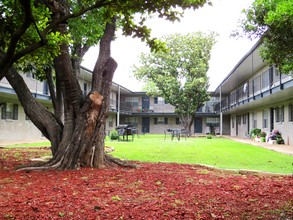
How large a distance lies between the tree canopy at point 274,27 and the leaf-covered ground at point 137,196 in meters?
2.45

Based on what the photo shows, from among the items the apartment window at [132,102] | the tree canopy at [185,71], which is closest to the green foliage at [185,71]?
the tree canopy at [185,71]

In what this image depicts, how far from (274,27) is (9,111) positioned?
2054 centimetres

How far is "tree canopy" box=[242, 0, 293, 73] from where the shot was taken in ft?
19.4

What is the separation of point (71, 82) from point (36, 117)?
115 cm

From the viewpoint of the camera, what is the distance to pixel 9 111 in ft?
74.7

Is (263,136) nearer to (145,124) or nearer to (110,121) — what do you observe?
Result: (110,121)

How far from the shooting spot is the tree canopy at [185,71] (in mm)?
32812

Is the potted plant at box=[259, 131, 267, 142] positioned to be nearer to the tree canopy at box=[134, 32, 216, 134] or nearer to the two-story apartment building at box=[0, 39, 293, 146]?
the two-story apartment building at box=[0, 39, 293, 146]

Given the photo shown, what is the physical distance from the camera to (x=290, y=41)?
6.05 m

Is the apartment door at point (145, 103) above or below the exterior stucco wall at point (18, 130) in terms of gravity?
above

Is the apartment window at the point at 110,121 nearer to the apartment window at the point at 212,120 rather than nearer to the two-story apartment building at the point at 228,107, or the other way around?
the two-story apartment building at the point at 228,107

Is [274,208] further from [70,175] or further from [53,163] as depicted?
[53,163]

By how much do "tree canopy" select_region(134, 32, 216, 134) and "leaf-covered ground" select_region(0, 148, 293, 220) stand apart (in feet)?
88.0

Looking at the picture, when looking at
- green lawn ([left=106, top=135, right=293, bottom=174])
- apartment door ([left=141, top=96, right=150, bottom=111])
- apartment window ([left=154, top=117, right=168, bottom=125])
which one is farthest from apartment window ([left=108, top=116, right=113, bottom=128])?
green lawn ([left=106, top=135, right=293, bottom=174])
